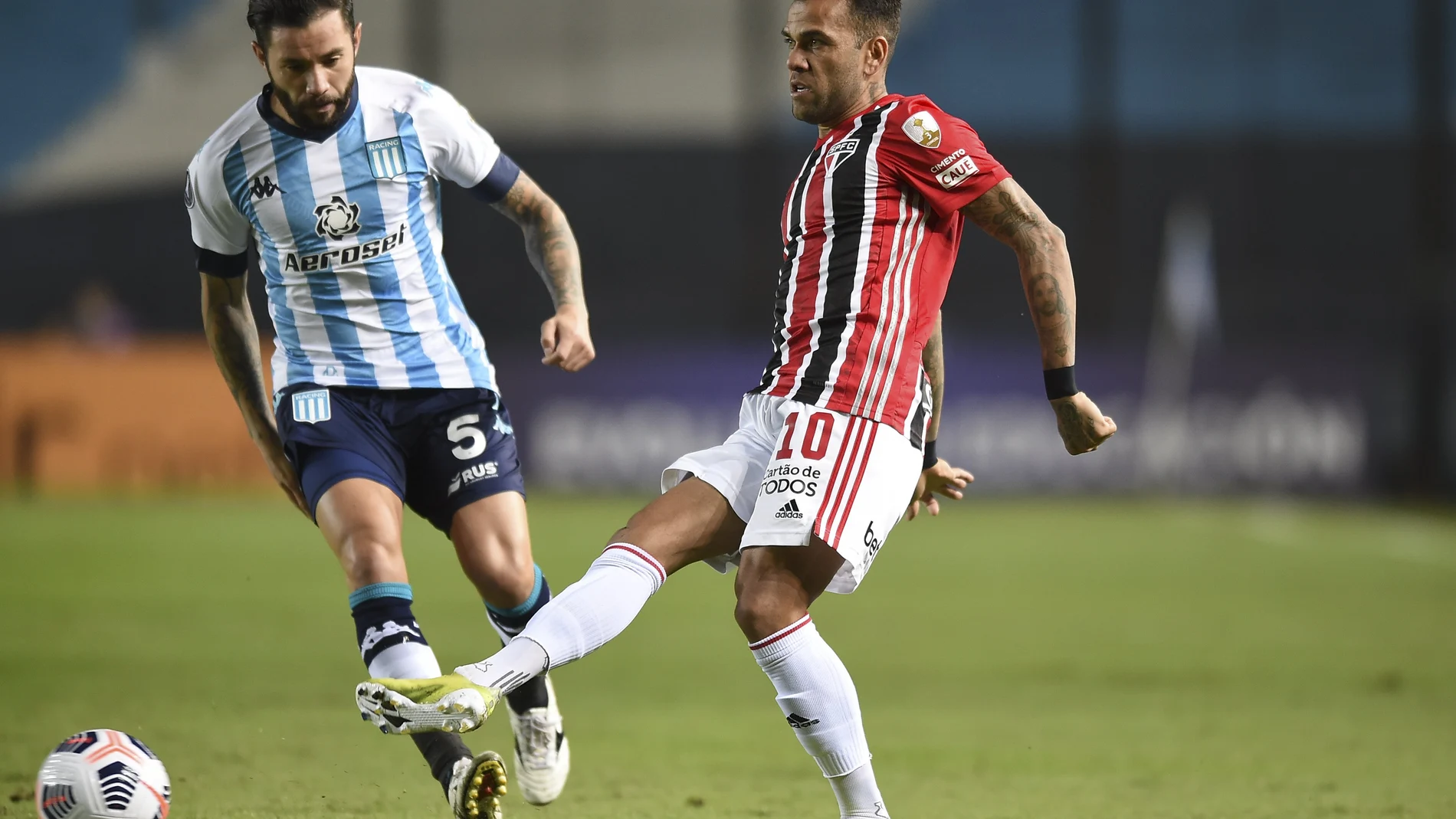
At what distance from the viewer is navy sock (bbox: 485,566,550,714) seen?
5301mm

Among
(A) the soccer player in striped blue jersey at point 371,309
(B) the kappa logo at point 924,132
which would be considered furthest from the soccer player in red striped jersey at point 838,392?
(A) the soccer player in striped blue jersey at point 371,309

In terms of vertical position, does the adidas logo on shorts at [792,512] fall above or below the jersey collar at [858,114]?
below

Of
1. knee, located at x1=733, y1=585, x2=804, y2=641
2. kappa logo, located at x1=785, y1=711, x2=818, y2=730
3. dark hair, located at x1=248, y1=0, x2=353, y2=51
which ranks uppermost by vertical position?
dark hair, located at x1=248, y1=0, x2=353, y2=51

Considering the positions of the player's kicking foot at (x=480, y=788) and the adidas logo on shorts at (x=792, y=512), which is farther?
the player's kicking foot at (x=480, y=788)

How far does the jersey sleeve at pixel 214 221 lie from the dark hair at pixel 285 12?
0.53 meters

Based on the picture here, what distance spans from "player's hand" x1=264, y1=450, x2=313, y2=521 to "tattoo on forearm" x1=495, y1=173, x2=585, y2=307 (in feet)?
3.24

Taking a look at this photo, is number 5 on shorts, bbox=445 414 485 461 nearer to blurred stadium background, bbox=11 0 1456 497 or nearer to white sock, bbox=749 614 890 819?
white sock, bbox=749 614 890 819

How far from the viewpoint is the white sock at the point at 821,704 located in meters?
4.24

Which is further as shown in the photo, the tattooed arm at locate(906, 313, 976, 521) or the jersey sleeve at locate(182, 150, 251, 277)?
the jersey sleeve at locate(182, 150, 251, 277)

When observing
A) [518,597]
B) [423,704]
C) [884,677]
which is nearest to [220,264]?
[518,597]

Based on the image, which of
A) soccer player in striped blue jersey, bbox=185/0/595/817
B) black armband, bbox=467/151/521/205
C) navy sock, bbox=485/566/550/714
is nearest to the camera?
soccer player in striped blue jersey, bbox=185/0/595/817

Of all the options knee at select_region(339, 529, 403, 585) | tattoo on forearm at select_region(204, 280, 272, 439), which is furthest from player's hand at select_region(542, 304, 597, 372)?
tattoo on forearm at select_region(204, 280, 272, 439)

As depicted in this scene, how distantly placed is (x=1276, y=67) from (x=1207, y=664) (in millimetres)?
19755

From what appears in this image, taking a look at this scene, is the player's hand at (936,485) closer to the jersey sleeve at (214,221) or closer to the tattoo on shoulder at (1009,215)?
the tattoo on shoulder at (1009,215)
